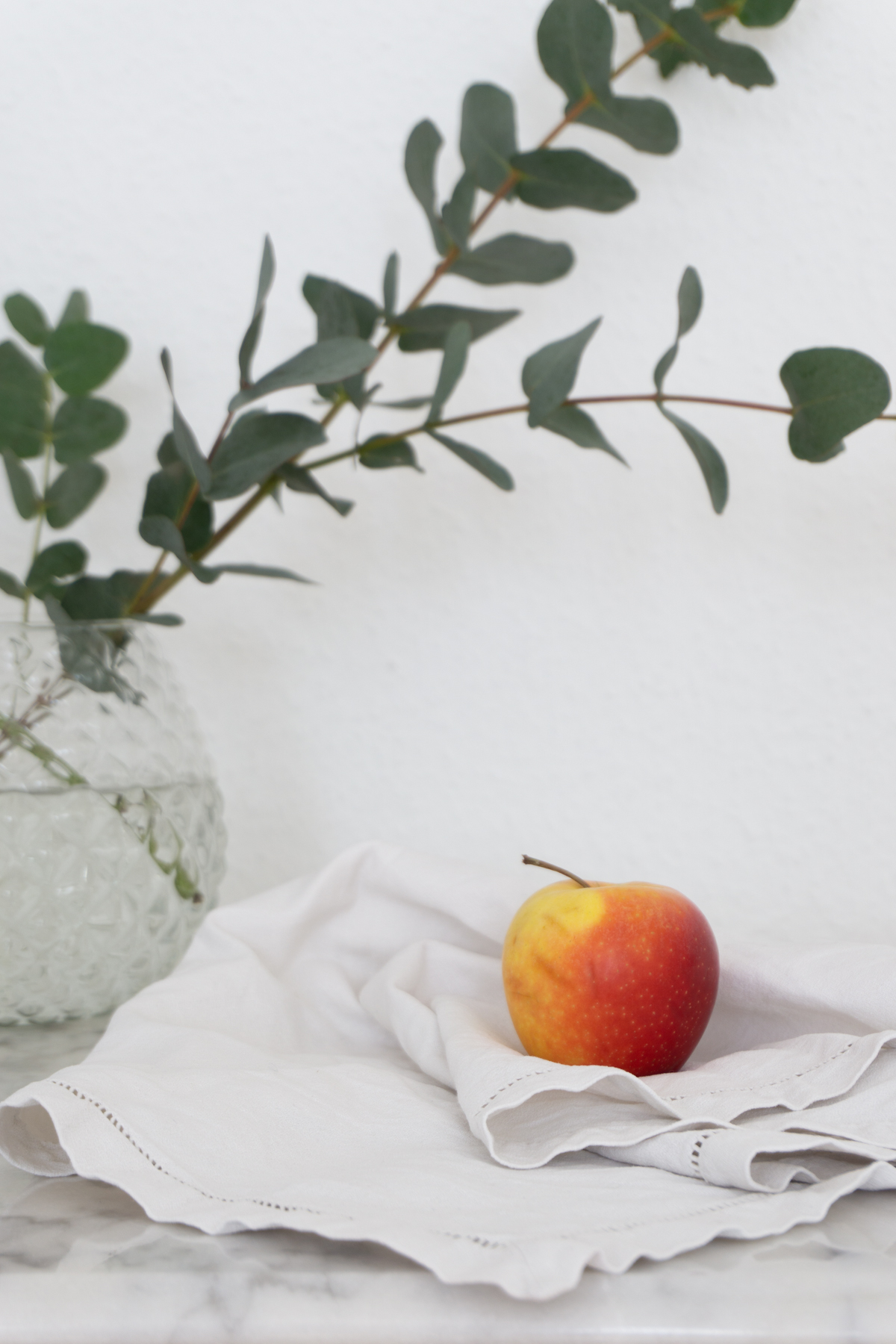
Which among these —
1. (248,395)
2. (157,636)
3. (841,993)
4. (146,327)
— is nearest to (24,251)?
(146,327)

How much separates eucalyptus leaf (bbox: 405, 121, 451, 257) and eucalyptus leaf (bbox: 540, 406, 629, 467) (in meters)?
0.14

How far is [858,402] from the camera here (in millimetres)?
585

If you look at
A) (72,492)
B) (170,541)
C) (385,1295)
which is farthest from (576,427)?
(385,1295)

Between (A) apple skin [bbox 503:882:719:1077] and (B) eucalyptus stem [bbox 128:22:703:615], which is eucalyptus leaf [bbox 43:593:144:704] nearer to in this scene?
(B) eucalyptus stem [bbox 128:22:703:615]

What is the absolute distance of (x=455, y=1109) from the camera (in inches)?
18.9

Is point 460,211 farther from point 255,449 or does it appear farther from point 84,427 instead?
point 84,427

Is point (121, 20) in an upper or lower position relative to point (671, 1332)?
upper

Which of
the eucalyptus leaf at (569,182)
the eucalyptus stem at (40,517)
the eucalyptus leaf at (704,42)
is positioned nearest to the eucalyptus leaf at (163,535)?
the eucalyptus stem at (40,517)

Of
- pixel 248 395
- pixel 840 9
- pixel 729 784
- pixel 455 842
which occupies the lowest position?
pixel 455 842

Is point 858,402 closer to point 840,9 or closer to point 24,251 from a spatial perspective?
point 840,9

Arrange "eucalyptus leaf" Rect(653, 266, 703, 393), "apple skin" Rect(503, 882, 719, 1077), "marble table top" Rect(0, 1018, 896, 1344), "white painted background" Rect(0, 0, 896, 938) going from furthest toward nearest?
"white painted background" Rect(0, 0, 896, 938) → "eucalyptus leaf" Rect(653, 266, 703, 393) → "apple skin" Rect(503, 882, 719, 1077) → "marble table top" Rect(0, 1018, 896, 1344)

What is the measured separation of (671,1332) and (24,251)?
34.8 inches

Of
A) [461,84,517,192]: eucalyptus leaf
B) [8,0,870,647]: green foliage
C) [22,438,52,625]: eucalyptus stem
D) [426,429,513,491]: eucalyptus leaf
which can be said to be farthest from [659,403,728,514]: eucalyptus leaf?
[22,438,52,625]: eucalyptus stem

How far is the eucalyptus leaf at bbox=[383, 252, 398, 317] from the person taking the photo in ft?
2.14
